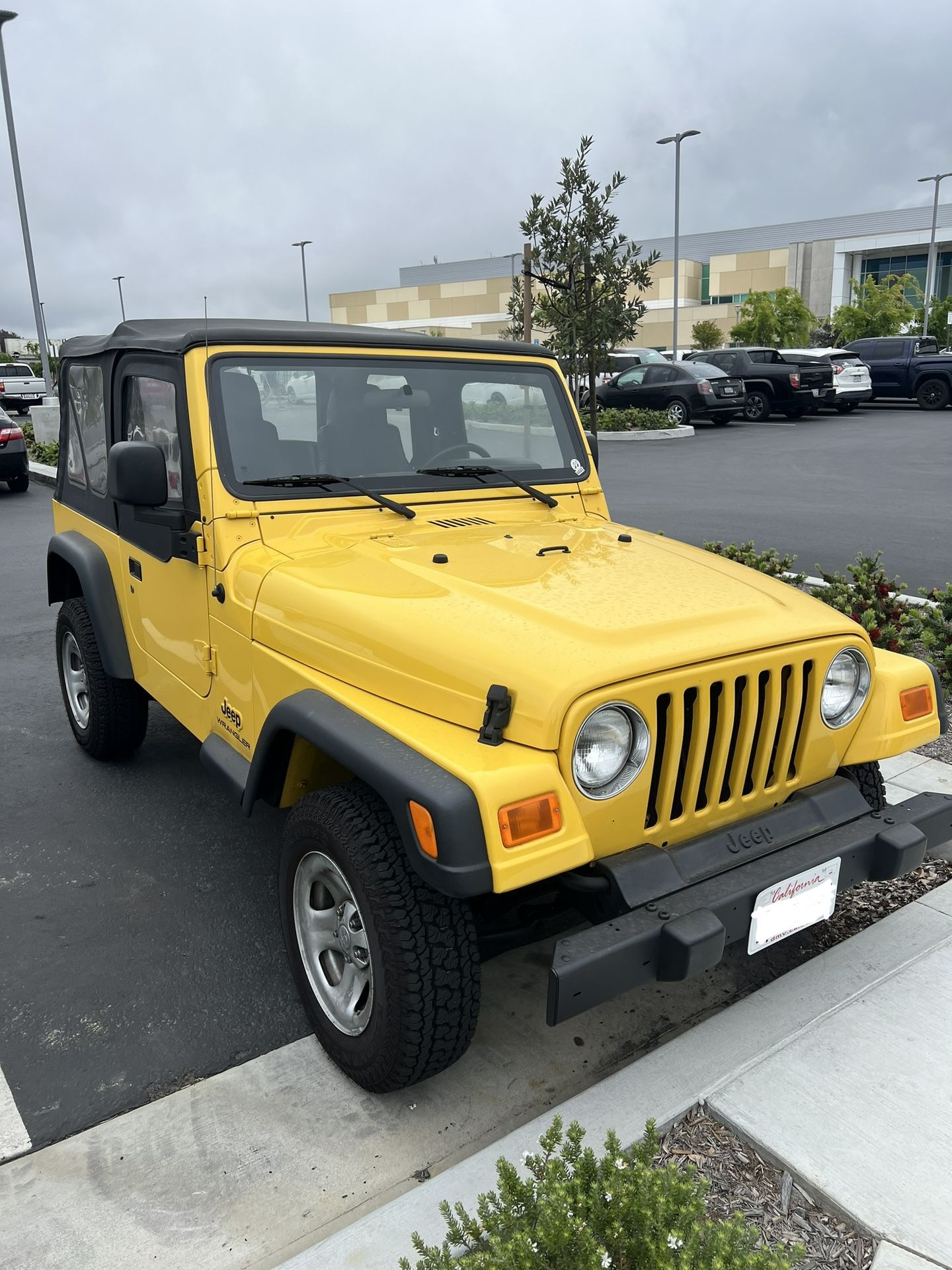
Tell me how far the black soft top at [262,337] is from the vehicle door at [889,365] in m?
25.0

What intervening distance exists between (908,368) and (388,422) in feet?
84.6

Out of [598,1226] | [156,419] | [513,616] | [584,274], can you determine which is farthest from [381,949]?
[584,274]

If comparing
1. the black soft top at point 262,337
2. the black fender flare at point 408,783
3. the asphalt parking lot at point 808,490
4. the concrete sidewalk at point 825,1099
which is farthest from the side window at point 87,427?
the asphalt parking lot at point 808,490

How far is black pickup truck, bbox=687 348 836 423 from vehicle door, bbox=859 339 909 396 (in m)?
2.93

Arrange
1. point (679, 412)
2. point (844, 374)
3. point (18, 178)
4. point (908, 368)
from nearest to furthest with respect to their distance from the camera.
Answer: point (18, 178), point (679, 412), point (844, 374), point (908, 368)

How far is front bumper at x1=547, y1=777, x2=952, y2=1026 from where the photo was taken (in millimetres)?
2113

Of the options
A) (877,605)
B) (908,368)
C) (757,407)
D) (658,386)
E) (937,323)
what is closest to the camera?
(877,605)

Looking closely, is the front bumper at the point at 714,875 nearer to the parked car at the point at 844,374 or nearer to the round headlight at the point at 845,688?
the round headlight at the point at 845,688

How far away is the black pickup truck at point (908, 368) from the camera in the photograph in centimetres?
2512

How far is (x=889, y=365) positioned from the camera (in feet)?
84.7

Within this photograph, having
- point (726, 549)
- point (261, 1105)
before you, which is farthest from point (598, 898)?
point (726, 549)

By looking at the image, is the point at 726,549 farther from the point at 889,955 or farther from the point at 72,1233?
the point at 72,1233

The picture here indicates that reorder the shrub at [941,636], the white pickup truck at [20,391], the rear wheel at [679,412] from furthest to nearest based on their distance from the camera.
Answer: the white pickup truck at [20,391] < the rear wheel at [679,412] < the shrub at [941,636]

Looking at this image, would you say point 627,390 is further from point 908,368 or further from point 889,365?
point 908,368
